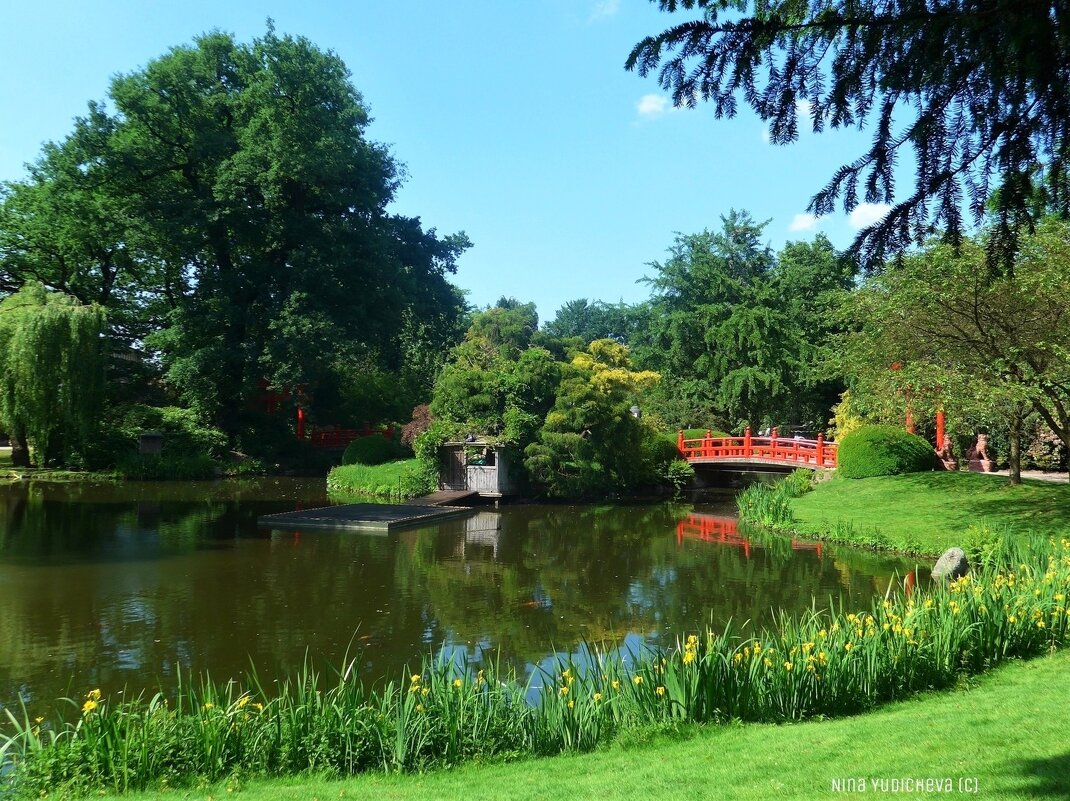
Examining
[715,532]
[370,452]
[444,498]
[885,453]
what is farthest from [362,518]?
[885,453]

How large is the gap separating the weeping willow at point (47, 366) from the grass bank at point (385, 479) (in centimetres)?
853

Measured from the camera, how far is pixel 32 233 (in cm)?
3219

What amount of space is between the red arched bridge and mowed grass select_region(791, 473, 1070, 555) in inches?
118

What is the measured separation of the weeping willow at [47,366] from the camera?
77.5 ft

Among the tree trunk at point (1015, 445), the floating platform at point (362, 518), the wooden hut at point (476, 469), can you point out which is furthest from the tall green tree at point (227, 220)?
the tree trunk at point (1015, 445)

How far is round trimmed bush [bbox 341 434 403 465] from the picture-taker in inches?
1177

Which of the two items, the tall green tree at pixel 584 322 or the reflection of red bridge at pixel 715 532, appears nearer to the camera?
the reflection of red bridge at pixel 715 532

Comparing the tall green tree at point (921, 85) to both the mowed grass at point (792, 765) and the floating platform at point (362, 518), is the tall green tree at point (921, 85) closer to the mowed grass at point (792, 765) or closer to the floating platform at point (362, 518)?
the mowed grass at point (792, 765)

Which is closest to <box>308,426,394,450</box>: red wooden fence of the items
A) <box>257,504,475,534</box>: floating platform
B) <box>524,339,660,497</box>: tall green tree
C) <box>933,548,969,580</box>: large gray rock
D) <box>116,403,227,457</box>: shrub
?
<box>116,403,227,457</box>: shrub

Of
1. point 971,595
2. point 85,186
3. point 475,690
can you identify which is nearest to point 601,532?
point 971,595

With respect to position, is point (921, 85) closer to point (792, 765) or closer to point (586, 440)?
point (792, 765)

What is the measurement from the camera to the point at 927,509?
58.3 feet

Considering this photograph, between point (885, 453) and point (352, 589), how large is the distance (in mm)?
15895

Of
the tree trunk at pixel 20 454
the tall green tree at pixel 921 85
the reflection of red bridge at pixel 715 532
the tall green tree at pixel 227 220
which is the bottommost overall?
the reflection of red bridge at pixel 715 532
